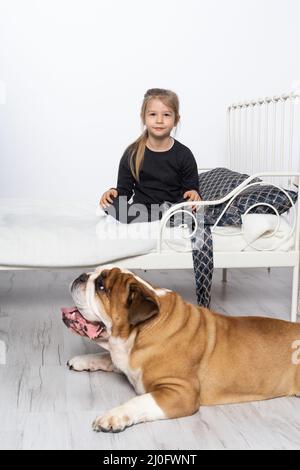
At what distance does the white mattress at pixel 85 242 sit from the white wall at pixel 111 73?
4.67ft

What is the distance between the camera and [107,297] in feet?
5.93

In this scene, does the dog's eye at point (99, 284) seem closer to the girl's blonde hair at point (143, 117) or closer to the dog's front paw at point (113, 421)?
the dog's front paw at point (113, 421)

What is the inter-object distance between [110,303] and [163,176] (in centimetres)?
98

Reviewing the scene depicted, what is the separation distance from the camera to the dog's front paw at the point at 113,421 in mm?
1668

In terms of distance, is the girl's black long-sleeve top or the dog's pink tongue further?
the girl's black long-sleeve top

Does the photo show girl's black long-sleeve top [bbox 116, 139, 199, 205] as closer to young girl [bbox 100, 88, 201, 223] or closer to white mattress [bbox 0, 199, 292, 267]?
young girl [bbox 100, 88, 201, 223]

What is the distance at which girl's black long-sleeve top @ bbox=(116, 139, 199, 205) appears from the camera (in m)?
2.68

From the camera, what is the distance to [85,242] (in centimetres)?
234

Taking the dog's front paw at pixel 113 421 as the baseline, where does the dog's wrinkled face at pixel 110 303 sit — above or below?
above

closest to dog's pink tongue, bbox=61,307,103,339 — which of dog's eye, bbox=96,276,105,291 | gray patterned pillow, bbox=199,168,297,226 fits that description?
dog's eye, bbox=96,276,105,291

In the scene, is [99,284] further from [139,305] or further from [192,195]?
[192,195]

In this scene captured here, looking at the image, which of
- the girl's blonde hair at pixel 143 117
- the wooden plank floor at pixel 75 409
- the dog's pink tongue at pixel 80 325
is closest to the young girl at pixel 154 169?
the girl's blonde hair at pixel 143 117

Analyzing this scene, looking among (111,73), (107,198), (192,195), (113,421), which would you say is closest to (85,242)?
(107,198)

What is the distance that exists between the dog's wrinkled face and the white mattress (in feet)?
1.47
